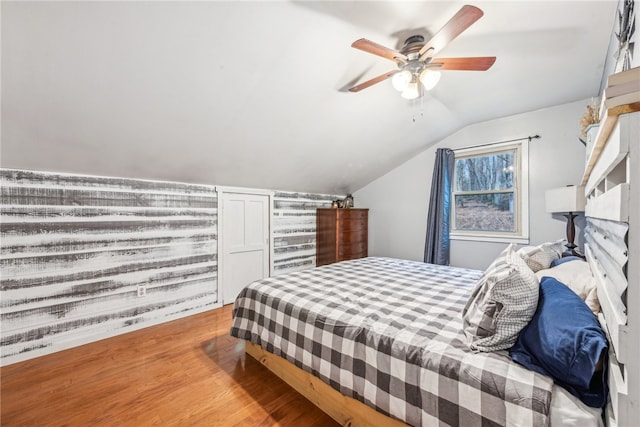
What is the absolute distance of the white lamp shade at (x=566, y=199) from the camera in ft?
7.70

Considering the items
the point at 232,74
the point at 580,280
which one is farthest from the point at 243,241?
the point at 580,280

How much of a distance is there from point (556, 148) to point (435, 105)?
5.01ft

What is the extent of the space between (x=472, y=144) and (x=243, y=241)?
Result: 11.6 feet

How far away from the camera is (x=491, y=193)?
3.62 m

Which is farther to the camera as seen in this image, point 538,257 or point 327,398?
point 538,257

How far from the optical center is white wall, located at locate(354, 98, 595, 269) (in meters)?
3.01

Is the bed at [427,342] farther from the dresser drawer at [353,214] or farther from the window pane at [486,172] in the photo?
the dresser drawer at [353,214]

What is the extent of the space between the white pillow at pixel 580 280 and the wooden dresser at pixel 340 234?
296cm

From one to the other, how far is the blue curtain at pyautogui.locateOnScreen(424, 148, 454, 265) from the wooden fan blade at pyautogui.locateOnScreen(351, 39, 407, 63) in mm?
2355

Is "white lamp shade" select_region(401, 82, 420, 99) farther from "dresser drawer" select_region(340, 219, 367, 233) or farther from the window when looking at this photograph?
"dresser drawer" select_region(340, 219, 367, 233)

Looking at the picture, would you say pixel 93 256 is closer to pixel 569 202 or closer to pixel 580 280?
pixel 580 280

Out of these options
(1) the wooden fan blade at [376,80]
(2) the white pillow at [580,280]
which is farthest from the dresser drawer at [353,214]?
(2) the white pillow at [580,280]

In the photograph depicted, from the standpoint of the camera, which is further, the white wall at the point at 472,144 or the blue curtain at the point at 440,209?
the blue curtain at the point at 440,209

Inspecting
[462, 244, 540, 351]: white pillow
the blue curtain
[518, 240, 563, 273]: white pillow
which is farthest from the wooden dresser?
[462, 244, 540, 351]: white pillow
